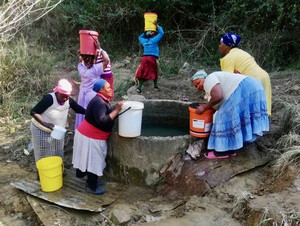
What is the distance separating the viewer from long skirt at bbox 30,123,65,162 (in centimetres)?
392

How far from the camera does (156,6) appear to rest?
9.05m

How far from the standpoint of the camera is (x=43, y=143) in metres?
3.98

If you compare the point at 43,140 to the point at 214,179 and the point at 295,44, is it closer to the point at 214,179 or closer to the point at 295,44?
the point at 214,179

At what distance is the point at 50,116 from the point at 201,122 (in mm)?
1713

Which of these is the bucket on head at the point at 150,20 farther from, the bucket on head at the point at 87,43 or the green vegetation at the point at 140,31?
the bucket on head at the point at 87,43

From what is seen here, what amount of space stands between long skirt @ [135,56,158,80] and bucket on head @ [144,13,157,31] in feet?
1.71

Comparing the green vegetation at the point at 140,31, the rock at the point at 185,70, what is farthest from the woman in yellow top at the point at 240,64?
the rock at the point at 185,70

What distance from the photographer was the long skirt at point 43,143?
3.92m

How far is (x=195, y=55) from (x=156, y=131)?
402cm

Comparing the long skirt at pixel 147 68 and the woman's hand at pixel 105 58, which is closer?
the woman's hand at pixel 105 58

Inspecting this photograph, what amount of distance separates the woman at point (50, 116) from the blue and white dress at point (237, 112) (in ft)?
5.15

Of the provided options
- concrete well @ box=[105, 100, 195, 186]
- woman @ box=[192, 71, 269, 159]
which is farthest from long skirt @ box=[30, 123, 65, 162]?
woman @ box=[192, 71, 269, 159]

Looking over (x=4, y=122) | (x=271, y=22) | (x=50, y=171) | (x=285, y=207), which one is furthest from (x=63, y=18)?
(x=285, y=207)

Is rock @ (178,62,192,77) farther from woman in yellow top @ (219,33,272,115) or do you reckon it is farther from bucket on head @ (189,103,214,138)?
bucket on head @ (189,103,214,138)
